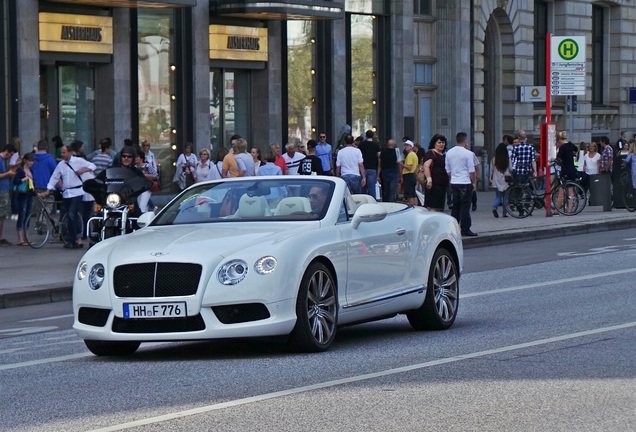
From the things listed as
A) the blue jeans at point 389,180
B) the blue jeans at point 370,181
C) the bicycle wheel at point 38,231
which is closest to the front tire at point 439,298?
the bicycle wheel at point 38,231

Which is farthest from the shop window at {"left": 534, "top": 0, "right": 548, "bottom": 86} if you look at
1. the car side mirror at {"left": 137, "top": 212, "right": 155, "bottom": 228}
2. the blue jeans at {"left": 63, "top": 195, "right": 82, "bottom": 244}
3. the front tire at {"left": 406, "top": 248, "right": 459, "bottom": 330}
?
the car side mirror at {"left": 137, "top": 212, "right": 155, "bottom": 228}

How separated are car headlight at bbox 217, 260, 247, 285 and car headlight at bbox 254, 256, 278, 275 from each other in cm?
9

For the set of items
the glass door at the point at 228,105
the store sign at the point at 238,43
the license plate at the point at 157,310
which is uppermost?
the store sign at the point at 238,43

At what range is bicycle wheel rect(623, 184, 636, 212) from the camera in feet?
112

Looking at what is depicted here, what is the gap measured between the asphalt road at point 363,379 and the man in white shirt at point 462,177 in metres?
11.0

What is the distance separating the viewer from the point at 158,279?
1072cm

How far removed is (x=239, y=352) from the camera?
1150cm

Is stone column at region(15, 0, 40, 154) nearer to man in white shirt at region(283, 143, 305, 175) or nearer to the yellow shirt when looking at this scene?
man in white shirt at region(283, 143, 305, 175)

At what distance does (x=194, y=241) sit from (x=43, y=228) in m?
14.0

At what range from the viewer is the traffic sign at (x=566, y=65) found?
32.5 metres

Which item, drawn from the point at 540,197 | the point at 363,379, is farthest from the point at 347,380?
the point at 540,197

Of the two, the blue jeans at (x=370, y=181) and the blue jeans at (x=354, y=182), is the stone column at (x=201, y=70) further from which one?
the blue jeans at (x=354, y=182)

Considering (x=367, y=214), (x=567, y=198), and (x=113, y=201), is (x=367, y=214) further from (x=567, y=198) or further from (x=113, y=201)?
(x=567, y=198)

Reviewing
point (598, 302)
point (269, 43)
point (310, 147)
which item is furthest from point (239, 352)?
point (269, 43)
